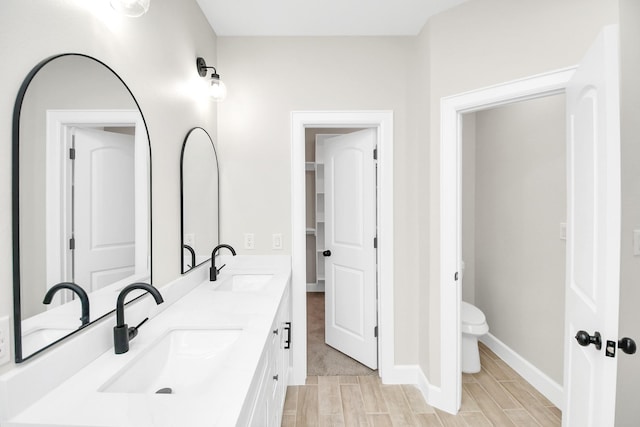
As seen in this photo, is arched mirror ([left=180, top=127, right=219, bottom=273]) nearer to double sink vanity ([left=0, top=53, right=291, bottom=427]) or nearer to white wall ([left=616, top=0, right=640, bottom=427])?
double sink vanity ([left=0, top=53, right=291, bottom=427])

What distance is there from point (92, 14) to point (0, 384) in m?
1.13

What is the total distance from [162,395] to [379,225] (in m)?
1.88

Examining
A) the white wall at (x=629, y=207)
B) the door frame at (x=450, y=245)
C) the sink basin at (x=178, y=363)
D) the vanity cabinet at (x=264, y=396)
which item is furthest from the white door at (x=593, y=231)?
the sink basin at (x=178, y=363)

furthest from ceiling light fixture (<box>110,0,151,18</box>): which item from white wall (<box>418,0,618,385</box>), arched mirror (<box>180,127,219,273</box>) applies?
white wall (<box>418,0,618,385</box>)

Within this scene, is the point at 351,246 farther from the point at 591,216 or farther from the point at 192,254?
the point at 591,216

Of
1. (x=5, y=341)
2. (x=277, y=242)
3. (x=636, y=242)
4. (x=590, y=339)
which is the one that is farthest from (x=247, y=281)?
(x=636, y=242)

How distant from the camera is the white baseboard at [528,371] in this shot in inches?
85.1

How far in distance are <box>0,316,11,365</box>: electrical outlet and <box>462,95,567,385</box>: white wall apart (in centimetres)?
278

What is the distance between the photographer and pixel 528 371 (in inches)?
95.5

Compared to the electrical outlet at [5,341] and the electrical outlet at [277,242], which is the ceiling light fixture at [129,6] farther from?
the electrical outlet at [277,242]

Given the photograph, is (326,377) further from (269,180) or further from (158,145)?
(158,145)

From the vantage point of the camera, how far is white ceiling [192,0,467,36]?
201 cm

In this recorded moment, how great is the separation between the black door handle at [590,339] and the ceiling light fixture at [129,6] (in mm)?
1952

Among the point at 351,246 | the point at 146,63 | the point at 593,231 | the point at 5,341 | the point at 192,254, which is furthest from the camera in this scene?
the point at 351,246
